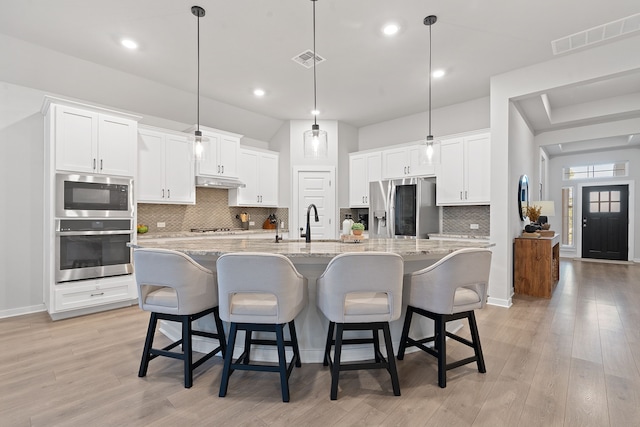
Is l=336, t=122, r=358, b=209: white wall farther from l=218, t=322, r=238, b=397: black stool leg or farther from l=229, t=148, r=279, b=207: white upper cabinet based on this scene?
l=218, t=322, r=238, b=397: black stool leg


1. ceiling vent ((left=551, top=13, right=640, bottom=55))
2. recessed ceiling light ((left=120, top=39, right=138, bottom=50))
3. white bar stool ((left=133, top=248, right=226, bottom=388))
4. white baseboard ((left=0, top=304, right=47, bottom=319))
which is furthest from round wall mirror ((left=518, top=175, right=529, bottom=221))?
white baseboard ((left=0, top=304, right=47, bottom=319))

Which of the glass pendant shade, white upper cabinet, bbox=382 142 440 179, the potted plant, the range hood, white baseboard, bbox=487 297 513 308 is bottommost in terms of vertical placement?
white baseboard, bbox=487 297 513 308

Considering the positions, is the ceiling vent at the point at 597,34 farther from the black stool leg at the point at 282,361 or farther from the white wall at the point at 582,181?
the white wall at the point at 582,181

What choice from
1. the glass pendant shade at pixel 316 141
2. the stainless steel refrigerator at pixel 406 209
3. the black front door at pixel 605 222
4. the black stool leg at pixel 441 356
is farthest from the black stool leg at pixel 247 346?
the black front door at pixel 605 222

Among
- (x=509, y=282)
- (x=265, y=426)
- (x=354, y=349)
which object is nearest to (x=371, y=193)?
(x=509, y=282)

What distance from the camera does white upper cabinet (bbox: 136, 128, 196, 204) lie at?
4297 millimetres

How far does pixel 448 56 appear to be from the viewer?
3.58 m

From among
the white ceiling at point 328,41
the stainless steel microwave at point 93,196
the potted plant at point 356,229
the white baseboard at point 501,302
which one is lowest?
the white baseboard at point 501,302

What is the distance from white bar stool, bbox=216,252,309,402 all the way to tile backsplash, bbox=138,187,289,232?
3386 mm

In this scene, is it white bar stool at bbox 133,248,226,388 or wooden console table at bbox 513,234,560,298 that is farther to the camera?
wooden console table at bbox 513,234,560,298

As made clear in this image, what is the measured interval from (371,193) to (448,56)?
2.63 metres

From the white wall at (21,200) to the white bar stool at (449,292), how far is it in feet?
14.3

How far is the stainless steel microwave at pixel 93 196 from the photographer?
3473 millimetres

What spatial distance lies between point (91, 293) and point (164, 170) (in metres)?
1.83
